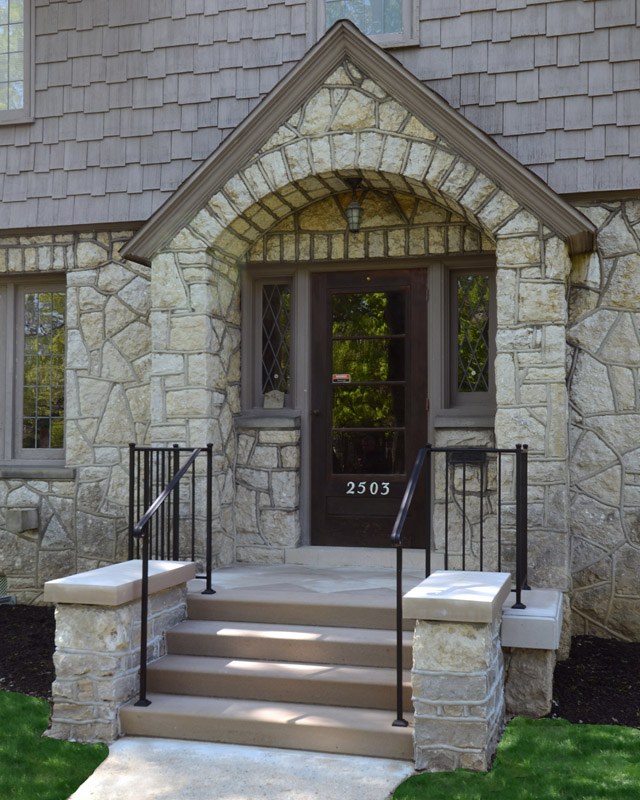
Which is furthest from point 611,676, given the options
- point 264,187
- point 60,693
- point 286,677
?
point 264,187

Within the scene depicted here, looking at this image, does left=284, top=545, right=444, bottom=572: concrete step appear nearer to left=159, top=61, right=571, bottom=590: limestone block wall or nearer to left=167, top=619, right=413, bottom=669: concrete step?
left=159, top=61, right=571, bottom=590: limestone block wall

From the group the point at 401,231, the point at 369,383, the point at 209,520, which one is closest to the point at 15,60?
the point at 401,231

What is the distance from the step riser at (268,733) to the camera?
4.38 metres

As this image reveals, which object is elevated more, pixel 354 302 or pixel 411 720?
pixel 354 302

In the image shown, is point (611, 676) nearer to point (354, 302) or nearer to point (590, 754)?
point (590, 754)

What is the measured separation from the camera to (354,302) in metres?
6.93

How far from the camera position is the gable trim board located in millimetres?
5746

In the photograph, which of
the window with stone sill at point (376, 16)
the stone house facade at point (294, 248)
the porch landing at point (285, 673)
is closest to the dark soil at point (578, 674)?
the stone house facade at point (294, 248)

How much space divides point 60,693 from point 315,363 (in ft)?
10.1

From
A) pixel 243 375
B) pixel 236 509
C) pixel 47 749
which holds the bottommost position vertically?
pixel 47 749

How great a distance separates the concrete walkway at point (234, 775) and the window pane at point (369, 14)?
16.4ft

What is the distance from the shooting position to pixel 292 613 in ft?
17.6

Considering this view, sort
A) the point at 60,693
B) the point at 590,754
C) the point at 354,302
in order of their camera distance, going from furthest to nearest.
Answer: the point at 354,302 → the point at 60,693 → the point at 590,754

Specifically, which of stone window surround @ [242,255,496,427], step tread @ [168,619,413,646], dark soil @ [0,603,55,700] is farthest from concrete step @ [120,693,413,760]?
stone window surround @ [242,255,496,427]
